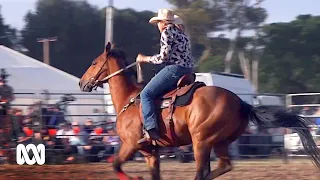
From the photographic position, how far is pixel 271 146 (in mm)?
16031

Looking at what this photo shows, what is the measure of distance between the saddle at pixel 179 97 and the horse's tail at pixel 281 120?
0.65 meters

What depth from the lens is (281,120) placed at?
8.95 meters

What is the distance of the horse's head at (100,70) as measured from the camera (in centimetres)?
955

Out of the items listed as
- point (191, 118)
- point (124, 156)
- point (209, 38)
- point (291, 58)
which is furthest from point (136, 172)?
point (291, 58)

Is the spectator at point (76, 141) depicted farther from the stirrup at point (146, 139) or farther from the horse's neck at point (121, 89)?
the stirrup at point (146, 139)

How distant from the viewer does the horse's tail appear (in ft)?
28.3

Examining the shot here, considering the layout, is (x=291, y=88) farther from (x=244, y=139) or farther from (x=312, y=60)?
(x=244, y=139)

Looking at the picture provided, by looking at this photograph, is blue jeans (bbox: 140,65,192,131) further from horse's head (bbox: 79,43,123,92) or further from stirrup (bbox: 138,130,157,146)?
horse's head (bbox: 79,43,123,92)

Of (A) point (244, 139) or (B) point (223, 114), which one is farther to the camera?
(A) point (244, 139)

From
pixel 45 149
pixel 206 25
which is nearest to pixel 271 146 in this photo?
pixel 45 149

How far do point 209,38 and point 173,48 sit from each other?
39074 mm

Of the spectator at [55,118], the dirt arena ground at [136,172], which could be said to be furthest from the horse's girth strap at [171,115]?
the spectator at [55,118]

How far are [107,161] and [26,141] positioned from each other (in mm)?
1704

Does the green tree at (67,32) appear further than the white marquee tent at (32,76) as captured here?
Yes
